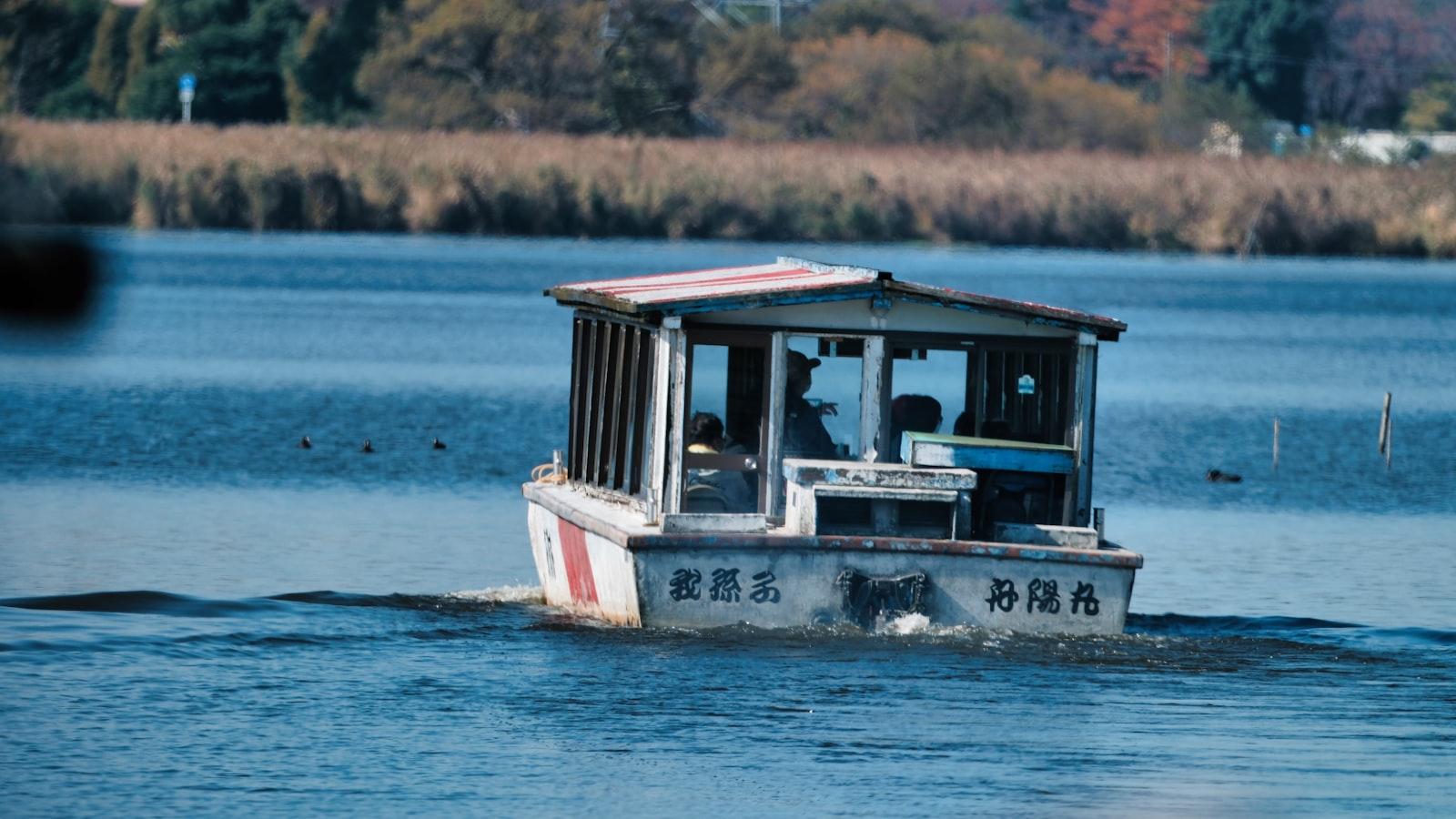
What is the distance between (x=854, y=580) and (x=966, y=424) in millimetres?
1639

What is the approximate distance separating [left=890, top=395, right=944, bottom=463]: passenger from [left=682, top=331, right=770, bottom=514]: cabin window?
0.93 m

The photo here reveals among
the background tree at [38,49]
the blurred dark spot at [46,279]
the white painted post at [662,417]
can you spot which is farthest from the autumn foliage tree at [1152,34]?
the white painted post at [662,417]

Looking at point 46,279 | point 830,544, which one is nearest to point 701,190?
point 46,279

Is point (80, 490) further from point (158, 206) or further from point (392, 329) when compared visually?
point (158, 206)

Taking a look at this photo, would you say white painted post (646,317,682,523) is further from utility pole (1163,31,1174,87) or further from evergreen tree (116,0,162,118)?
utility pole (1163,31,1174,87)

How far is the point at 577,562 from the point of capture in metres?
17.9

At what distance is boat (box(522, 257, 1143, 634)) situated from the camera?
16.2m

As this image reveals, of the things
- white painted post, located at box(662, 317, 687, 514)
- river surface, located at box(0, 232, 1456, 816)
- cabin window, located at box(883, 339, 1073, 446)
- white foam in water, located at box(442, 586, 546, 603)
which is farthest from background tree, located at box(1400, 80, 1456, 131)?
white painted post, located at box(662, 317, 687, 514)

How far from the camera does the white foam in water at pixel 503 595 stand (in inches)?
751

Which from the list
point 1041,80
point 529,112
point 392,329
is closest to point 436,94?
point 529,112

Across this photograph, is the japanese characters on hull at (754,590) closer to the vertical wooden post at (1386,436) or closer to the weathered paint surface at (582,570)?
the weathered paint surface at (582,570)

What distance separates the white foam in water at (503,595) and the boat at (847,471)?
1.27 m

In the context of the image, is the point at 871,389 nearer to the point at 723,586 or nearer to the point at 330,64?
the point at 723,586

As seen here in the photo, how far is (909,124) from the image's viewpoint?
86812 millimetres
